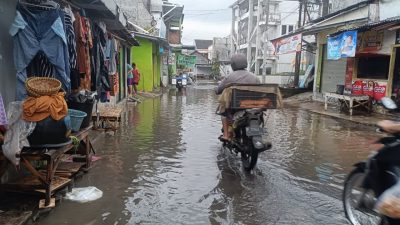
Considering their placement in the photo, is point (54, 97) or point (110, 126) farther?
point (110, 126)

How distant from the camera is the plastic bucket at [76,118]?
541 centimetres

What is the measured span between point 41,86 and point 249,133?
3250 millimetres

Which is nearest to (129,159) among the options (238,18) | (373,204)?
(373,204)

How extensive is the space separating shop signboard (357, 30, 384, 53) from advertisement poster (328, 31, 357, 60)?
3.11ft

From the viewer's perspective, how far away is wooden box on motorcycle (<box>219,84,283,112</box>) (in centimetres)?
662

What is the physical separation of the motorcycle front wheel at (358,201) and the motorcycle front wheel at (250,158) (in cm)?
208

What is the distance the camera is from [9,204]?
4574 millimetres

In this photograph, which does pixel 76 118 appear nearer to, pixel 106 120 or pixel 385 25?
pixel 106 120

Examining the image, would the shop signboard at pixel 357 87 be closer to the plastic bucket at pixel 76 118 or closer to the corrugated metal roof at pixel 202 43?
the plastic bucket at pixel 76 118

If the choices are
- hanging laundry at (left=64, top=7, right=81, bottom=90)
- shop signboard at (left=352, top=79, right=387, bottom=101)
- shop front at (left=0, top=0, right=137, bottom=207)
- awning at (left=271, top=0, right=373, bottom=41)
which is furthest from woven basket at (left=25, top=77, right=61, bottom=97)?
awning at (left=271, top=0, right=373, bottom=41)

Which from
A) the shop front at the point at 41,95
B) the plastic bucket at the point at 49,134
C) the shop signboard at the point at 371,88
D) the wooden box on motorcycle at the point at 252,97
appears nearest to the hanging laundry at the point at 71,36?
the shop front at the point at 41,95

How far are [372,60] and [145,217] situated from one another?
613 inches

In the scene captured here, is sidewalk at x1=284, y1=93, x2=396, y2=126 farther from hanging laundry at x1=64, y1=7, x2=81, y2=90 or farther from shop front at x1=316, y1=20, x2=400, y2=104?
hanging laundry at x1=64, y1=7, x2=81, y2=90

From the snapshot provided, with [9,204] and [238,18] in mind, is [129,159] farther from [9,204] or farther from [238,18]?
[238,18]
